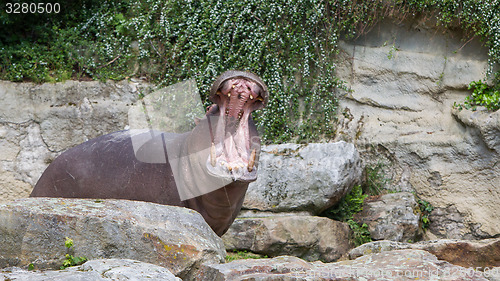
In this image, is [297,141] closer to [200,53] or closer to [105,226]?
[200,53]

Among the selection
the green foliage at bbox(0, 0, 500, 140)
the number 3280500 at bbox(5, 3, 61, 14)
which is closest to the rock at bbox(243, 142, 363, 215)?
the green foliage at bbox(0, 0, 500, 140)

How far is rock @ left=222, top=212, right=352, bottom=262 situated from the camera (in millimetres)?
5949

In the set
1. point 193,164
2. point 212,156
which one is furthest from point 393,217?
point 212,156

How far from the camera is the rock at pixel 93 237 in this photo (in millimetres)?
2426

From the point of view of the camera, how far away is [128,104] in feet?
25.5

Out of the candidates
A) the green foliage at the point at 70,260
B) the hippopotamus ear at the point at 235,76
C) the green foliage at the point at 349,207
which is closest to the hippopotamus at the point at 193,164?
the hippopotamus ear at the point at 235,76

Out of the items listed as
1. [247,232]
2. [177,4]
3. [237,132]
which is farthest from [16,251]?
[177,4]

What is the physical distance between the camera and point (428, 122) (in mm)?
7434

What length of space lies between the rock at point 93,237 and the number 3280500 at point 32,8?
6.06 meters

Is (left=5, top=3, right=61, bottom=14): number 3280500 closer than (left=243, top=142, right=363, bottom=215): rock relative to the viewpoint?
No

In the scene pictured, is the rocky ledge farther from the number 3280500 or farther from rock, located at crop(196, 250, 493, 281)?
the number 3280500

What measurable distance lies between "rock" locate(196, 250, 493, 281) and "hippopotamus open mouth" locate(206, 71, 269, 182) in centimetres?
83

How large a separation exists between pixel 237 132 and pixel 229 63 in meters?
4.48

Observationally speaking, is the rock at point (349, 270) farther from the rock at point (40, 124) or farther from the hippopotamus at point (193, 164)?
the rock at point (40, 124)
